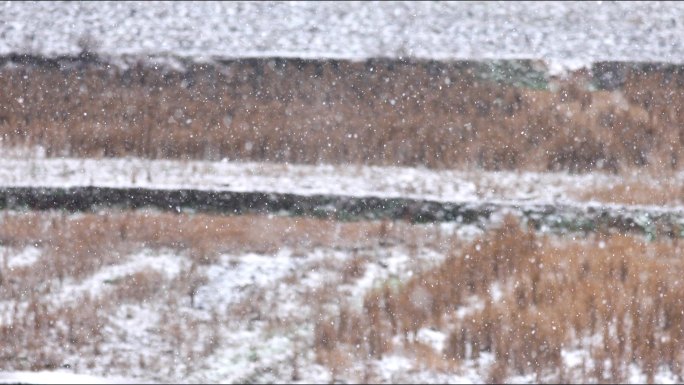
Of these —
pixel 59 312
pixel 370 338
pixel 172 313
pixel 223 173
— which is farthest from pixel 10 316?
pixel 370 338

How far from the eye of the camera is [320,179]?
1.08m

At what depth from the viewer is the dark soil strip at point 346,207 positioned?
1.07m

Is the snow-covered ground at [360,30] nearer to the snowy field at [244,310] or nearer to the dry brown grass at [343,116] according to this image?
the dry brown grass at [343,116]

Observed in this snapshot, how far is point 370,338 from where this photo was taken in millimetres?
1086

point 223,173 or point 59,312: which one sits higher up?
point 223,173

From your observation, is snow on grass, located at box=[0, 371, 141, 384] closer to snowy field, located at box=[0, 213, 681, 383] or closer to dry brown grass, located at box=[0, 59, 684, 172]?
snowy field, located at box=[0, 213, 681, 383]

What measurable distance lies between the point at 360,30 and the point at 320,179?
24 cm

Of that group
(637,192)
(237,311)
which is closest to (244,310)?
(237,311)

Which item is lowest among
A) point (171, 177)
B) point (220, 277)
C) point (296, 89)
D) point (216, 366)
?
point (216, 366)

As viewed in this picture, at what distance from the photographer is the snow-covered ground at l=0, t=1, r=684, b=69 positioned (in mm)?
1070

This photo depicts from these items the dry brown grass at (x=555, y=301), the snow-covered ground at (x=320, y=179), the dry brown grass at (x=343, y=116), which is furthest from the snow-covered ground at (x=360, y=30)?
the dry brown grass at (x=555, y=301)

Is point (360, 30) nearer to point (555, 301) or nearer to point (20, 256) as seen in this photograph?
point (555, 301)

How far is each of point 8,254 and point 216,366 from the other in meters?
0.37

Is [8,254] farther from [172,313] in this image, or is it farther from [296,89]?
[296,89]
